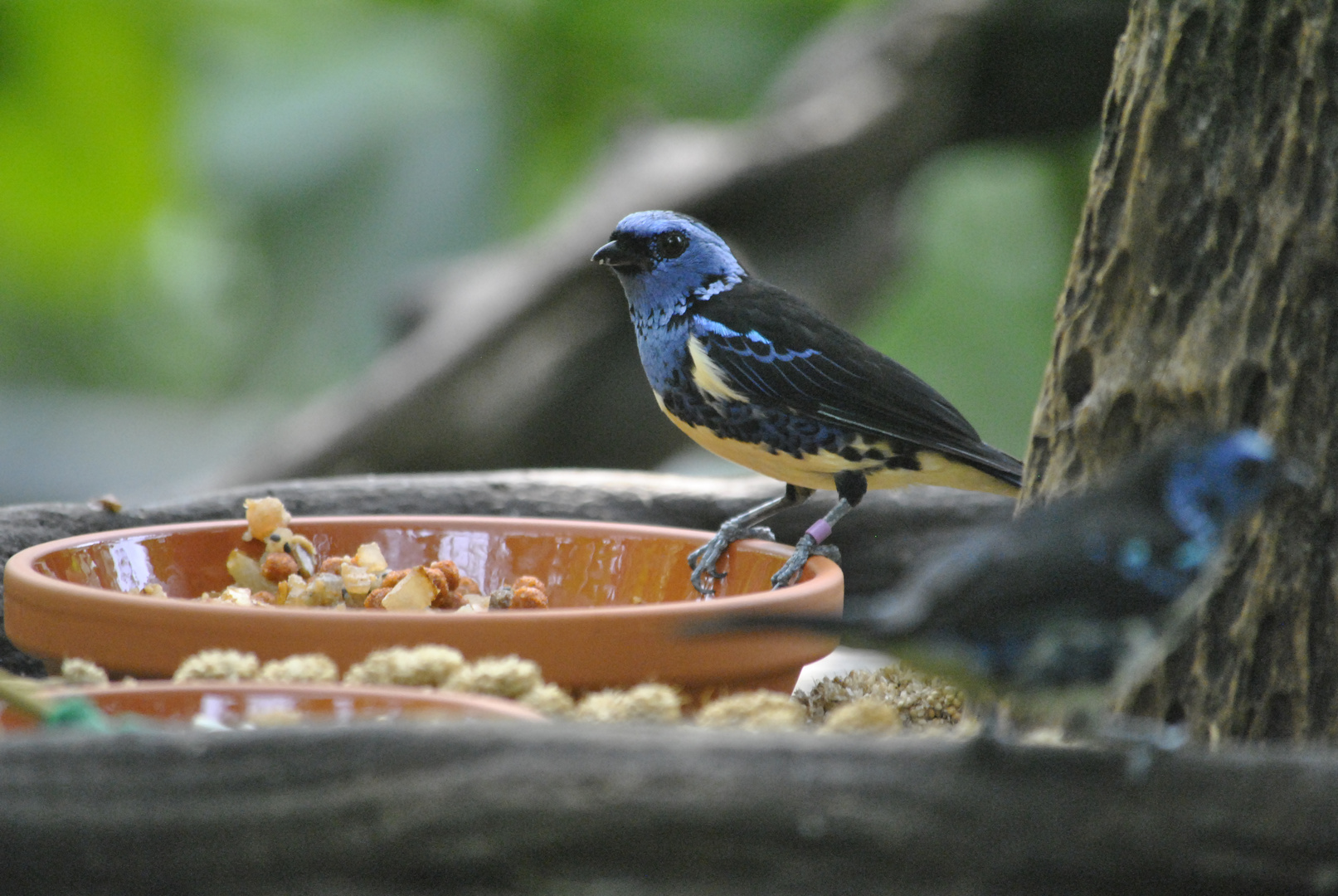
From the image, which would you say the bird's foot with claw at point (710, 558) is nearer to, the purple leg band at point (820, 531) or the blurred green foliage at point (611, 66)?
the purple leg band at point (820, 531)

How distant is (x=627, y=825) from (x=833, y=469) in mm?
1563

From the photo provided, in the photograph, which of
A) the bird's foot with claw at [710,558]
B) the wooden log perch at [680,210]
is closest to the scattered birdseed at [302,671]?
the bird's foot with claw at [710,558]

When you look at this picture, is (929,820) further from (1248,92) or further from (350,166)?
(350,166)

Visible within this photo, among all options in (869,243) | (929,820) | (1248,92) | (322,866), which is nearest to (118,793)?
(322,866)

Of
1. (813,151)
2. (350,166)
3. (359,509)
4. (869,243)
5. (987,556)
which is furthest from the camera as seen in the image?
(350,166)

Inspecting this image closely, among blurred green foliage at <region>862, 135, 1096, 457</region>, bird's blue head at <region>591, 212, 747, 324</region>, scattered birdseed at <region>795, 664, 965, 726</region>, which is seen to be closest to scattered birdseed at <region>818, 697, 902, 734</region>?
scattered birdseed at <region>795, 664, 965, 726</region>

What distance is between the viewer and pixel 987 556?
1188mm

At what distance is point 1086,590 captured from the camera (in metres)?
1.17

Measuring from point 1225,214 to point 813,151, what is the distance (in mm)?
3927


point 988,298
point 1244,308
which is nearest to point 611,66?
point 988,298

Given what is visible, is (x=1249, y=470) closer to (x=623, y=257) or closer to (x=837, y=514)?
(x=837, y=514)

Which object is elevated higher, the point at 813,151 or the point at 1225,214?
the point at 813,151

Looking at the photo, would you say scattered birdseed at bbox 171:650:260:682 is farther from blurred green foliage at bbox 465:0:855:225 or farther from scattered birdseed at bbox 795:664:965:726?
blurred green foliage at bbox 465:0:855:225

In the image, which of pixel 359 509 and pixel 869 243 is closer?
pixel 359 509
